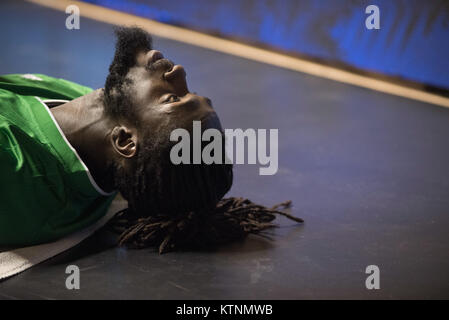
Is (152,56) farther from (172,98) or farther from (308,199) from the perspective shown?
(308,199)

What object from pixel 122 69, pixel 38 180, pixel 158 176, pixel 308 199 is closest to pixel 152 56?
pixel 122 69

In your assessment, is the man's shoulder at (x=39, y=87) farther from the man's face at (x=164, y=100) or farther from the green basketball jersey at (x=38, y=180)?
the man's face at (x=164, y=100)

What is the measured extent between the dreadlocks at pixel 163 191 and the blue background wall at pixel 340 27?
213cm

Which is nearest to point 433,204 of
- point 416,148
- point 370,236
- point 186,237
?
point 370,236

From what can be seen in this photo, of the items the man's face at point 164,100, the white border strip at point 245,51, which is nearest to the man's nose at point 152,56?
the man's face at point 164,100

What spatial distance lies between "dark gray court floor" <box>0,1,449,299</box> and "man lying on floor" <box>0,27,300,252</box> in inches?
3.8

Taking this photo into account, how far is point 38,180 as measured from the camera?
2043 millimetres

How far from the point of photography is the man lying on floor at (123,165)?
203 cm

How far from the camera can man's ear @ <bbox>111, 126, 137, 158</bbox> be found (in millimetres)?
2053

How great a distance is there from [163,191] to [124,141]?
185mm

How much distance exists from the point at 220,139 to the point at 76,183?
447 mm

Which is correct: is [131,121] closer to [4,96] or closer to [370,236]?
[4,96]

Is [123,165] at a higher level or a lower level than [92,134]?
lower

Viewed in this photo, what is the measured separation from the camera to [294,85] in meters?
4.18
